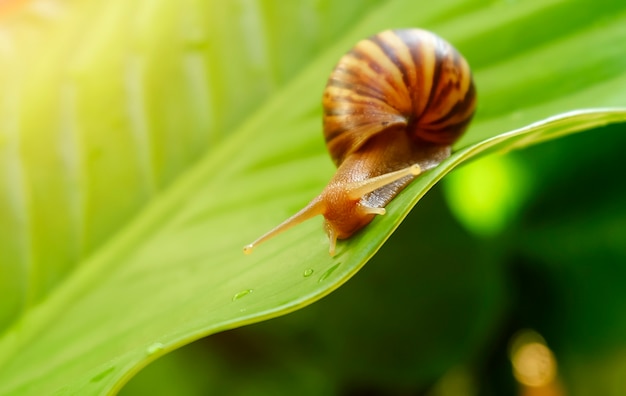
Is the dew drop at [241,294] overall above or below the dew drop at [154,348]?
below

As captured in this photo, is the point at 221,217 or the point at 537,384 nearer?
the point at 221,217

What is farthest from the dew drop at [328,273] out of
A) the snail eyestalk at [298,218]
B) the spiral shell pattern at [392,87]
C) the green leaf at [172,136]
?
the spiral shell pattern at [392,87]

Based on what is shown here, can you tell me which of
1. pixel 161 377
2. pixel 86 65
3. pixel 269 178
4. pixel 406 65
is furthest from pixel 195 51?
pixel 161 377

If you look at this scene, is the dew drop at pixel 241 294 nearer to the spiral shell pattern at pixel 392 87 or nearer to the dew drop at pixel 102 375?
the dew drop at pixel 102 375

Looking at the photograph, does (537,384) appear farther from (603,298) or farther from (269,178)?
(269,178)

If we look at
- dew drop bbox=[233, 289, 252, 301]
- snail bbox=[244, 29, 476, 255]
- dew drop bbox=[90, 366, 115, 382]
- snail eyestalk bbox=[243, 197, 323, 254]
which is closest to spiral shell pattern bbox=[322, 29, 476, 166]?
snail bbox=[244, 29, 476, 255]

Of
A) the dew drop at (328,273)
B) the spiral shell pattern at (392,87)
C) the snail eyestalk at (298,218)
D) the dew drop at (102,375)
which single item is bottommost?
the snail eyestalk at (298,218)

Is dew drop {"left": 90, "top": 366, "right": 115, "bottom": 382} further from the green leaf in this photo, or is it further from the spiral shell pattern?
the spiral shell pattern
